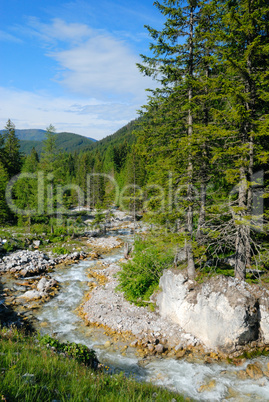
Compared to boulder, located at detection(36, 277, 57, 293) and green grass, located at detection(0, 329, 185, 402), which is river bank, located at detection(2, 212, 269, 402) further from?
green grass, located at detection(0, 329, 185, 402)

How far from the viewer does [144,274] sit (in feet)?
49.2

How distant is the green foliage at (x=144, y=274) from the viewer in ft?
47.1

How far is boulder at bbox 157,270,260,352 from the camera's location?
981 centimetres

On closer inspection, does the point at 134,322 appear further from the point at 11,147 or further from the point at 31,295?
the point at 11,147

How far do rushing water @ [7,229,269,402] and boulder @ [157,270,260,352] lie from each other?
3.22 feet

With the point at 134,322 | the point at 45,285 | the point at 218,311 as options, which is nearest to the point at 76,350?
the point at 134,322

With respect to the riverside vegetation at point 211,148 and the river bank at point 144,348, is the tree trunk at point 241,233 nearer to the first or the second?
the riverside vegetation at point 211,148

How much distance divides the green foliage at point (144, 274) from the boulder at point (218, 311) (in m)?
2.82

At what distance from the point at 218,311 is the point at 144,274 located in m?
5.73

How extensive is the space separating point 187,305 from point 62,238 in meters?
22.1

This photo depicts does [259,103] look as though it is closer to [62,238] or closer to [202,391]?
[202,391]

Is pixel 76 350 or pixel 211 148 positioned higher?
pixel 211 148

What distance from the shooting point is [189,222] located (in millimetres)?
12000

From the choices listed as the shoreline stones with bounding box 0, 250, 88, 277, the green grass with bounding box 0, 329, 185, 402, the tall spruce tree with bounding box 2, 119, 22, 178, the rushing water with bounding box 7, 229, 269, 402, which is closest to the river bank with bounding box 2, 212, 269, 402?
the rushing water with bounding box 7, 229, 269, 402
